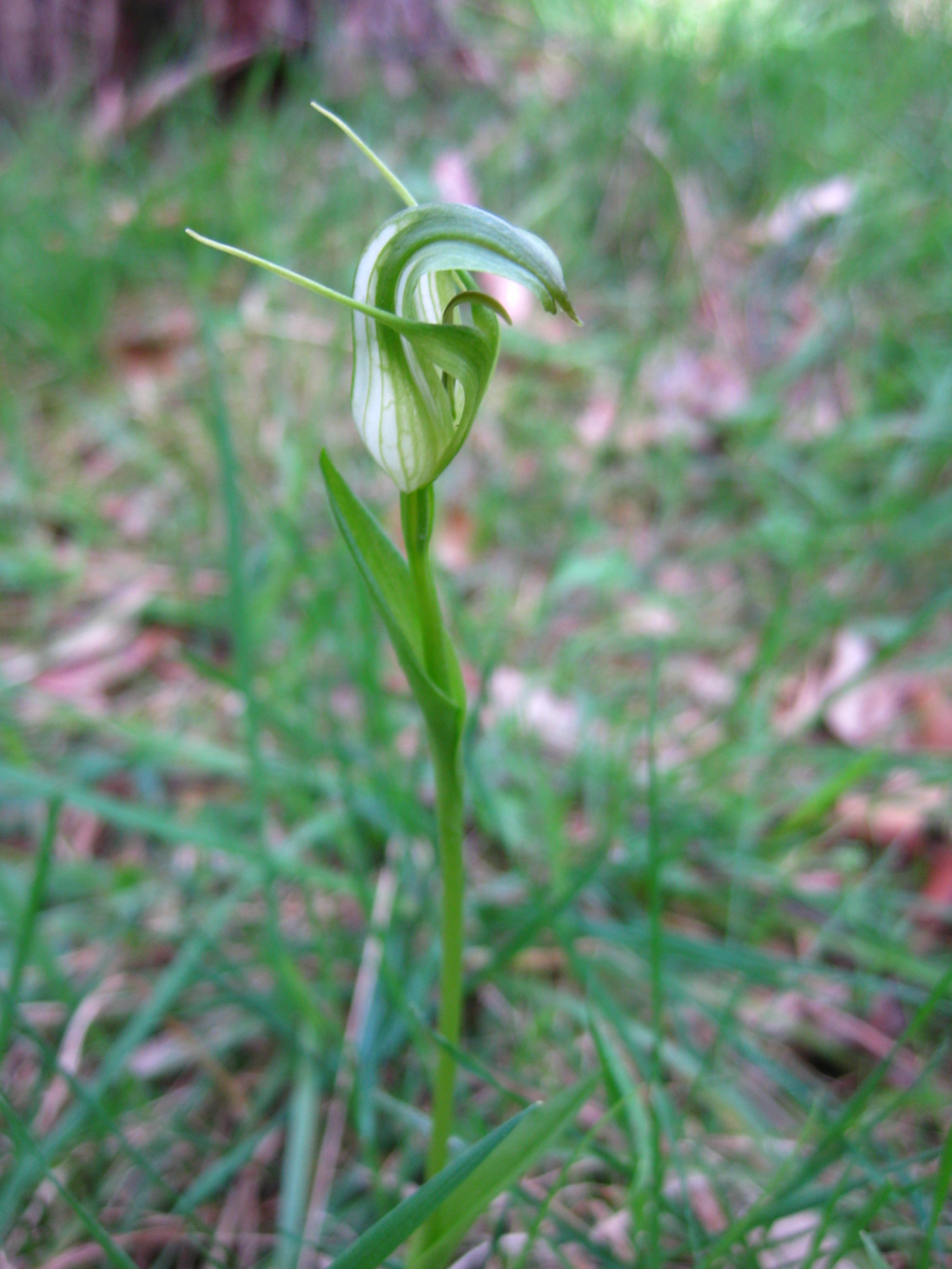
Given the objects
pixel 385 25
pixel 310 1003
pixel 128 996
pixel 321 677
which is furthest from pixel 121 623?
pixel 385 25

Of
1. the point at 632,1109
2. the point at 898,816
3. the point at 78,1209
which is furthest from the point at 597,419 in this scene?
the point at 78,1209

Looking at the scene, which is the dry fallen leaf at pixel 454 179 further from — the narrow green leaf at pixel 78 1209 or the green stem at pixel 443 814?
the narrow green leaf at pixel 78 1209

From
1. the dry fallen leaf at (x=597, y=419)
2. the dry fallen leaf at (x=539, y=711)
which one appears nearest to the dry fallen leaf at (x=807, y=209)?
the dry fallen leaf at (x=597, y=419)

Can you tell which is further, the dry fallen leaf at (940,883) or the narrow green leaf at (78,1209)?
the dry fallen leaf at (940,883)

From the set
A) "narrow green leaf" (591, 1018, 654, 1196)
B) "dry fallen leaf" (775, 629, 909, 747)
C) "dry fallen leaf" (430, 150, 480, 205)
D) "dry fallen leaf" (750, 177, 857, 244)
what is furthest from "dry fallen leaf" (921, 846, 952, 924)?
"dry fallen leaf" (430, 150, 480, 205)

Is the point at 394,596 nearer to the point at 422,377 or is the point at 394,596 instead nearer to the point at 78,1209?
the point at 422,377

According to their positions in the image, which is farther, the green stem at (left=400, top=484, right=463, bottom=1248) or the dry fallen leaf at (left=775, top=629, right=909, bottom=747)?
→ the dry fallen leaf at (left=775, top=629, right=909, bottom=747)

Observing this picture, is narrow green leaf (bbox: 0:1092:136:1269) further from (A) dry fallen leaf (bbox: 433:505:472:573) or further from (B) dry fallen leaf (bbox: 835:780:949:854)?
(A) dry fallen leaf (bbox: 433:505:472:573)
